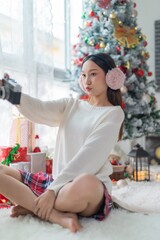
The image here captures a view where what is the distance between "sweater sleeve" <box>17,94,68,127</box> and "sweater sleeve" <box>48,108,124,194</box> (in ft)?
0.64

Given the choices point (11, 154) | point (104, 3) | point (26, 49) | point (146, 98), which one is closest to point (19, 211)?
point (11, 154)

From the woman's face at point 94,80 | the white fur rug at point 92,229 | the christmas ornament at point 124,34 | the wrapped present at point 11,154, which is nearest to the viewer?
the white fur rug at point 92,229

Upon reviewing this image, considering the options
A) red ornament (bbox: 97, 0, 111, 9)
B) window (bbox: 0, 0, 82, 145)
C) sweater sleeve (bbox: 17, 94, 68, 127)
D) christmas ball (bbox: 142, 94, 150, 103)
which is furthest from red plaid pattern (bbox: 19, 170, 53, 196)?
red ornament (bbox: 97, 0, 111, 9)

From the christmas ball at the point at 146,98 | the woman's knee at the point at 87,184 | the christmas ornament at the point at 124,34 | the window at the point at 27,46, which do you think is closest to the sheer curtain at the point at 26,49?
the window at the point at 27,46

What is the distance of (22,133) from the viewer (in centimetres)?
161

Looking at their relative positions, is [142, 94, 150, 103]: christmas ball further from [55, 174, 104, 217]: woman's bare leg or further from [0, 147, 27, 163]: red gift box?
[55, 174, 104, 217]: woman's bare leg

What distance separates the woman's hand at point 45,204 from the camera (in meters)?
0.95

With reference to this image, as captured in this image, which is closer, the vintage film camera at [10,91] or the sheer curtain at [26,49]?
the vintage film camera at [10,91]

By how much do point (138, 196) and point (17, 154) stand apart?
0.61 meters

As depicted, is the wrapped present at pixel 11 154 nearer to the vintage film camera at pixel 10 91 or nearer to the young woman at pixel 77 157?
the young woman at pixel 77 157

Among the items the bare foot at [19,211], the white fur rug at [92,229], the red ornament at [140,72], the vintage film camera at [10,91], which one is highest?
the red ornament at [140,72]

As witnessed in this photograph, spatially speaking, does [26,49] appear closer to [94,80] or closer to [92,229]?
[94,80]

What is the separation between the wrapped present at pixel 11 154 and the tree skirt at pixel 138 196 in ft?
1.63

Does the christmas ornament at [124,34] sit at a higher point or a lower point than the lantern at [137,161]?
higher
